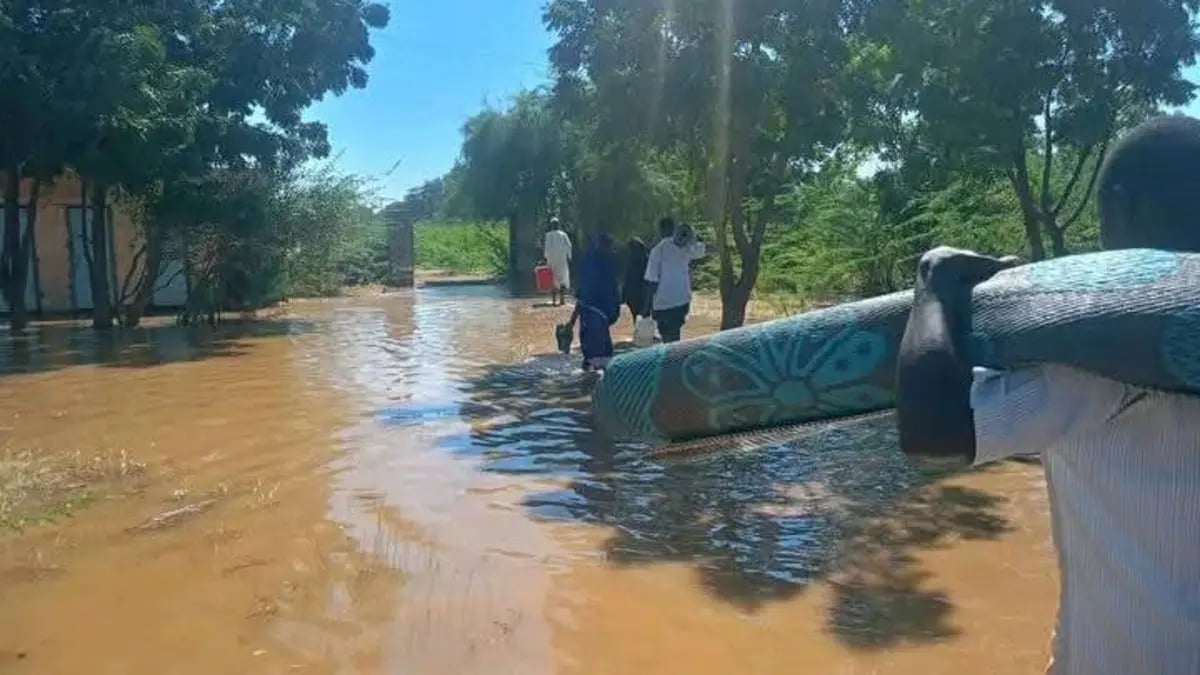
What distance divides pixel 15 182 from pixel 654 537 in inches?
502

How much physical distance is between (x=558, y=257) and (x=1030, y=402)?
17.2 m

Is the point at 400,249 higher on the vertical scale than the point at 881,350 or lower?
higher

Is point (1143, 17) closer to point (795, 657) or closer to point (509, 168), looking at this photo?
point (795, 657)

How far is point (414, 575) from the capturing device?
4.56 m

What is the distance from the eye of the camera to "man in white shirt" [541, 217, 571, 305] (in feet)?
58.0

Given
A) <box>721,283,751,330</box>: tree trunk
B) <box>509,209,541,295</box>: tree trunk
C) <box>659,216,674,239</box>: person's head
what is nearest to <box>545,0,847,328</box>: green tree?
<box>721,283,751,330</box>: tree trunk

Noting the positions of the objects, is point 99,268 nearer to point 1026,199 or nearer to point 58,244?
point 58,244

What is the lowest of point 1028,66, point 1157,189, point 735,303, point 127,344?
point 127,344

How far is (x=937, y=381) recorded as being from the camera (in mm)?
1159

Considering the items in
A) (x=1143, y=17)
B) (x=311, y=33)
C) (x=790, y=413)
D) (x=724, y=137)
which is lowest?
(x=790, y=413)

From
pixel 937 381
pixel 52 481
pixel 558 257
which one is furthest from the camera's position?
pixel 558 257

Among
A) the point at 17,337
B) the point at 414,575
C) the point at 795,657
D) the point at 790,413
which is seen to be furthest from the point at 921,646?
the point at 17,337

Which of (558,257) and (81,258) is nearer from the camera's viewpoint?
(558,257)

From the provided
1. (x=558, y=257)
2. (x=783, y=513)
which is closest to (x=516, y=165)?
(x=558, y=257)
